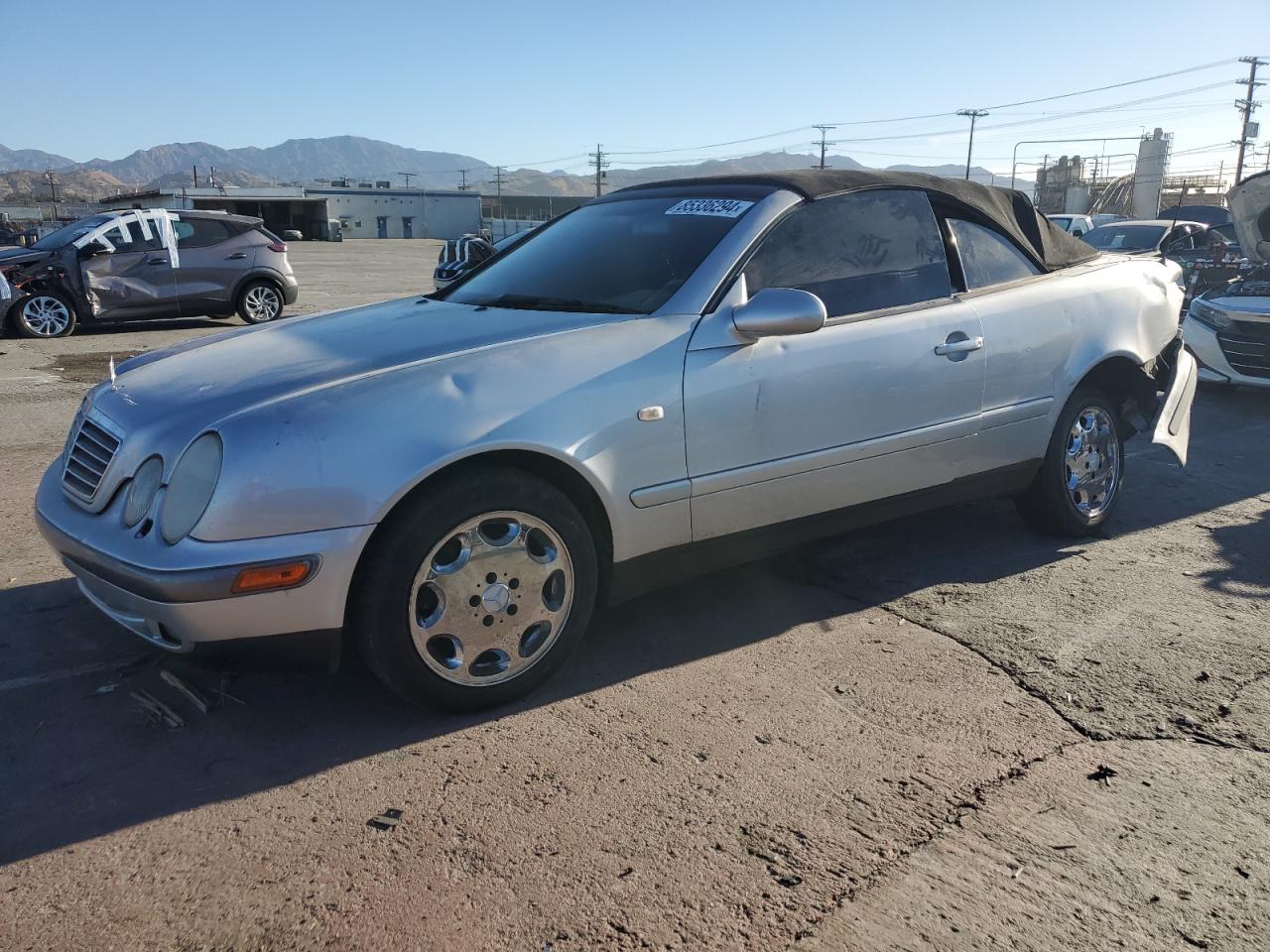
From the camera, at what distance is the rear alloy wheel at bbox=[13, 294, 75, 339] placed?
12094 mm

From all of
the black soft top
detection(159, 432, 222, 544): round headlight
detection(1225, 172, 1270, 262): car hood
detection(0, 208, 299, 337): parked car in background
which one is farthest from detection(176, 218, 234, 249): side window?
detection(1225, 172, 1270, 262): car hood

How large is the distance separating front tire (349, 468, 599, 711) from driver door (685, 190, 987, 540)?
1.80 feet

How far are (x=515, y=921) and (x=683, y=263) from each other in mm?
2322

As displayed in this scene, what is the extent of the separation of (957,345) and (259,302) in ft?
39.0

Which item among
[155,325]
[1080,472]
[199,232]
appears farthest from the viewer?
[155,325]

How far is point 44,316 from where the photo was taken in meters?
12.2

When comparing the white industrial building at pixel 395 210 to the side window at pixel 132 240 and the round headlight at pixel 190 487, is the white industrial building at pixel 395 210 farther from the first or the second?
the round headlight at pixel 190 487

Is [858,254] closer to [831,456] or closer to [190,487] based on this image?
[831,456]

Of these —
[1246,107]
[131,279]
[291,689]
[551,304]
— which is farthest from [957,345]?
[1246,107]

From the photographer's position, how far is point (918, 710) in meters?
3.16

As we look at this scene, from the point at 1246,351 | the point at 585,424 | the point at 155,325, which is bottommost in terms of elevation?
the point at 155,325

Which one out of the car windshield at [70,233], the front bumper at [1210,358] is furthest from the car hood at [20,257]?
the front bumper at [1210,358]

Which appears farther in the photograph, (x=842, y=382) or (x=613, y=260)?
(x=613, y=260)

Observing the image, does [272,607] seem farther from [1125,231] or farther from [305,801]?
[1125,231]
